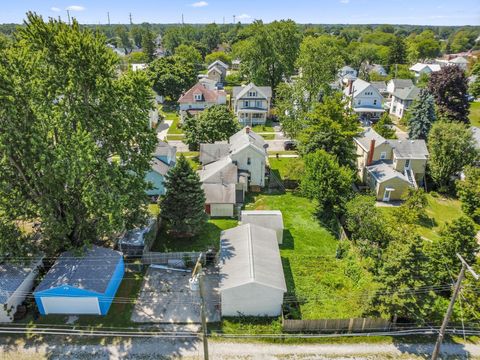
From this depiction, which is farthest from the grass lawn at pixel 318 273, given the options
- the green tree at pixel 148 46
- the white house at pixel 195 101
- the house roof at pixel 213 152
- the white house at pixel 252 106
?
the green tree at pixel 148 46

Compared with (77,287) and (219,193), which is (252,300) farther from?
(219,193)

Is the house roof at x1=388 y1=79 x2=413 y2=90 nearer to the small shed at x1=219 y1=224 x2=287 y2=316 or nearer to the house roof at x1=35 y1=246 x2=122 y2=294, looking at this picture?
the small shed at x1=219 y1=224 x2=287 y2=316

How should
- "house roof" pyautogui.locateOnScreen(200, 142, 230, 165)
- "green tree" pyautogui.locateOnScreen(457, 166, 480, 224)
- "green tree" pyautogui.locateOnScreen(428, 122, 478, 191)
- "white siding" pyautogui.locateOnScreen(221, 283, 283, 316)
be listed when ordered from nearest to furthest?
1. "white siding" pyautogui.locateOnScreen(221, 283, 283, 316)
2. "green tree" pyautogui.locateOnScreen(457, 166, 480, 224)
3. "green tree" pyautogui.locateOnScreen(428, 122, 478, 191)
4. "house roof" pyautogui.locateOnScreen(200, 142, 230, 165)

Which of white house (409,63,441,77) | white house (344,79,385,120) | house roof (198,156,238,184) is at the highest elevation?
white house (409,63,441,77)

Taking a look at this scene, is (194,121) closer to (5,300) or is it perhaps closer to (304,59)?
(304,59)

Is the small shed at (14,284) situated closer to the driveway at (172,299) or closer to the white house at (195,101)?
the driveway at (172,299)

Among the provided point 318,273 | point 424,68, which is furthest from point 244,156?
point 424,68

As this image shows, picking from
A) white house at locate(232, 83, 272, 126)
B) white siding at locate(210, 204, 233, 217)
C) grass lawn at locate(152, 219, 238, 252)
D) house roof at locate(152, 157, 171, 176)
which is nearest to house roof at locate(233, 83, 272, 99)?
white house at locate(232, 83, 272, 126)
